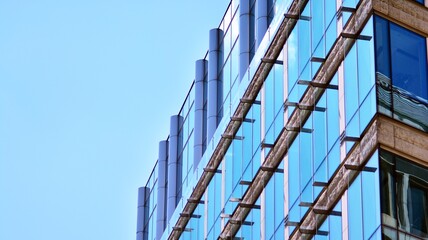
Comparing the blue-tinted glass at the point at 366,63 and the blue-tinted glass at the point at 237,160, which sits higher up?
the blue-tinted glass at the point at 237,160

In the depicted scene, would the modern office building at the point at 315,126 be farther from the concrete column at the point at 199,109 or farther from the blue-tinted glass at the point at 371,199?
the concrete column at the point at 199,109

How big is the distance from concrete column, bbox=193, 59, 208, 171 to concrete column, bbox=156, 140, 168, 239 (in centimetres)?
716

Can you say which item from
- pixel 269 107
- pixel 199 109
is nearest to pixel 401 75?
pixel 269 107

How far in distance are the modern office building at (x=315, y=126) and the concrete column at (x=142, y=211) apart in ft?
44.2

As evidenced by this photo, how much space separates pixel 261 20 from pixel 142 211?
80.0 feet

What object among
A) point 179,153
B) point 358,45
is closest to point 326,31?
point 358,45

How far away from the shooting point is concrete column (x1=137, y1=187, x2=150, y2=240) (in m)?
80.3

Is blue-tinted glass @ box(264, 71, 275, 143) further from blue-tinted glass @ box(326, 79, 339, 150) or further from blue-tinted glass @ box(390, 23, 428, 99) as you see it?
blue-tinted glass @ box(390, 23, 428, 99)

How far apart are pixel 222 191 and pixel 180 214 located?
23.0ft

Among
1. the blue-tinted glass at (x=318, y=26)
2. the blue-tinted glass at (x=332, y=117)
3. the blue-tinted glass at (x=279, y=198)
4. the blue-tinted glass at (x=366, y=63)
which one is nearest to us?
the blue-tinted glass at (x=366, y=63)

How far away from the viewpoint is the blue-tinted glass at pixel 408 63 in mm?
42781

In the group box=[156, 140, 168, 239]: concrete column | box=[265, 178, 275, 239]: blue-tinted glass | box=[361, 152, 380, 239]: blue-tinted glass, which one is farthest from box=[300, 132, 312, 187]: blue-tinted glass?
box=[156, 140, 168, 239]: concrete column

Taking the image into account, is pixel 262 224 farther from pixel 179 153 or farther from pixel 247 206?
pixel 179 153

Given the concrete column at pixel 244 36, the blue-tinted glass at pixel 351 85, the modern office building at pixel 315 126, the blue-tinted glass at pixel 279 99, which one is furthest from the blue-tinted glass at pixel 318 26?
the concrete column at pixel 244 36
